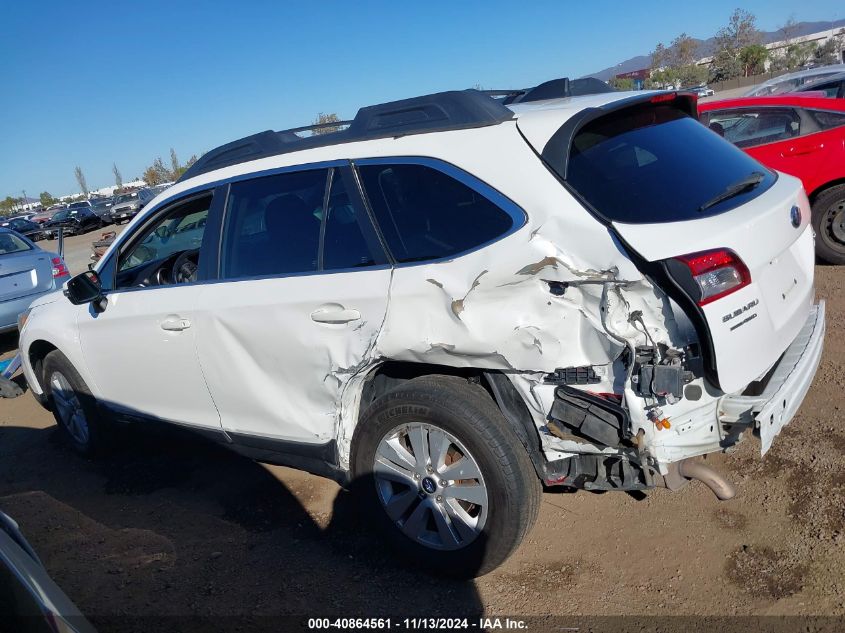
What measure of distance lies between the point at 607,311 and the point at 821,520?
5.37 ft

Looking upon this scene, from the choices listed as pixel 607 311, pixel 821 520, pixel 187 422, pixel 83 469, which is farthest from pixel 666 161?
pixel 83 469

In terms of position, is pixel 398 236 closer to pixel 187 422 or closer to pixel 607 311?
pixel 607 311

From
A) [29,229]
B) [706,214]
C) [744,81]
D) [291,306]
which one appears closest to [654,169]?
[706,214]

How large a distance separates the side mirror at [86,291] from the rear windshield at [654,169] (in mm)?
2884

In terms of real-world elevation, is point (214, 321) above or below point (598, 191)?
below

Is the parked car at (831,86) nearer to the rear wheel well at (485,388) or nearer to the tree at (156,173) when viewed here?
the rear wheel well at (485,388)

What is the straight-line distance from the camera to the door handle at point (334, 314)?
2879 mm

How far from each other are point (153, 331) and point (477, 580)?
222cm

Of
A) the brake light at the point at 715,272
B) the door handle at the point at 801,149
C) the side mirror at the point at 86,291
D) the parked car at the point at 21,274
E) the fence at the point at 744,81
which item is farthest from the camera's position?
the fence at the point at 744,81

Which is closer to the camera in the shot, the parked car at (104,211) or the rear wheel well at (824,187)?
the rear wheel well at (824,187)

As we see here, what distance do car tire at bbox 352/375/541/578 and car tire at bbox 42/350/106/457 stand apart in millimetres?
2336

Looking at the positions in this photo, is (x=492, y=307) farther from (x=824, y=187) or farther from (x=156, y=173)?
(x=156, y=173)

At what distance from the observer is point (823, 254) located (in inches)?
258

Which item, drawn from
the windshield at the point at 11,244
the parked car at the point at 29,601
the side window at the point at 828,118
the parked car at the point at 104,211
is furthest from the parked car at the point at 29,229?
the parked car at the point at 29,601
